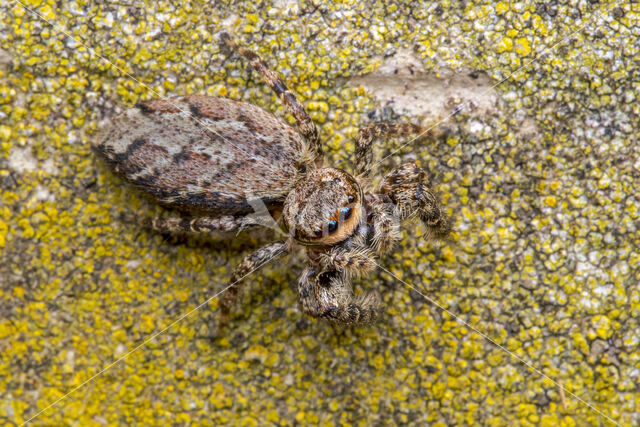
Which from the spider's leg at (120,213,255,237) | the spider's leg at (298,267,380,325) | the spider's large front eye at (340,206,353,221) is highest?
the spider's large front eye at (340,206,353,221)

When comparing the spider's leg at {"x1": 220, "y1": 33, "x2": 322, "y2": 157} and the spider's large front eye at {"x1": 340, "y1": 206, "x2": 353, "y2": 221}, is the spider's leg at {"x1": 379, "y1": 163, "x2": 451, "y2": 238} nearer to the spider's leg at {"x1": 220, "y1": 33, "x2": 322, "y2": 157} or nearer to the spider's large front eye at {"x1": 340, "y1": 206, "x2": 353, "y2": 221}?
the spider's large front eye at {"x1": 340, "y1": 206, "x2": 353, "y2": 221}

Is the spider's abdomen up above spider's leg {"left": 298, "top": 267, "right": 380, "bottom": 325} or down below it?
above

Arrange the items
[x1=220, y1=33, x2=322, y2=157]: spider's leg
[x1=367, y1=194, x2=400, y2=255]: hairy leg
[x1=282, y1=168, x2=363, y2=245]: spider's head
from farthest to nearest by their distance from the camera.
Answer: [x1=220, y1=33, x2=322, y2=157]: spider's leg < [x1=367, y1=194, x2=400, y2=255]: hairy leg < [x1=282, y1=168, x2=363, y2=245]: spider's head

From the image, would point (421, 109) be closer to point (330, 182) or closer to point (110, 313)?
point (330, 182)

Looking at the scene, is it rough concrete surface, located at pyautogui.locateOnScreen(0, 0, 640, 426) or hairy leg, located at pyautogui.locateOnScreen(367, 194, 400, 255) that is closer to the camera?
hairy leg, located at pyautogui.locateOnScreen(367, 194, 400, 255)

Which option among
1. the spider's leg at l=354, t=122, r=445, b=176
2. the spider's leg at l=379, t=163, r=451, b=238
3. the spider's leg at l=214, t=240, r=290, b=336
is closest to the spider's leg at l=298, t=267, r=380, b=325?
the spider's leg at l=214, t=240, r=290, b=336

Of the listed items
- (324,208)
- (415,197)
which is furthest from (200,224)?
(415,197)

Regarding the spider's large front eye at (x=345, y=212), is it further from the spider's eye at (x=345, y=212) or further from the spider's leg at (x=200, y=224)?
the spider's leg at (x=200, y=224)

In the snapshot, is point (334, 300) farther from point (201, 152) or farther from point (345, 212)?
point (201, 152)

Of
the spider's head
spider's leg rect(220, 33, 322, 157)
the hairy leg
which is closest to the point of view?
the spider's head
